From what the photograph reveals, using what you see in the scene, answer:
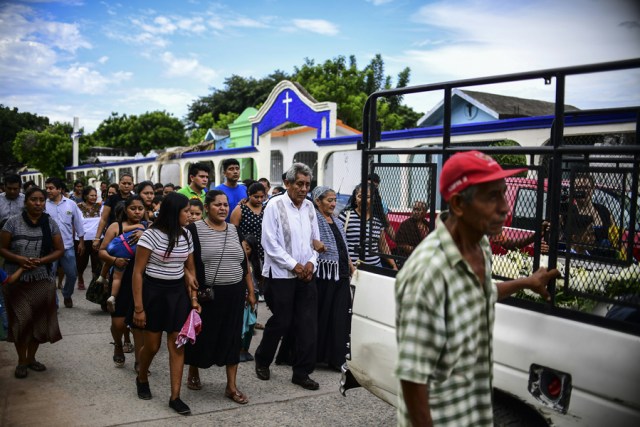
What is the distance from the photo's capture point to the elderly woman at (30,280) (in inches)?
223

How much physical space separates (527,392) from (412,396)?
104 centimetres

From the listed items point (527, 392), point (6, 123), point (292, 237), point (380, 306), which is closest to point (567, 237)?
point (527, 392)

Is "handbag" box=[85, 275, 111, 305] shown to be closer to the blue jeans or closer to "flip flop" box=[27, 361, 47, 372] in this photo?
the blue jeans

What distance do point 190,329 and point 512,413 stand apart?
2721mm

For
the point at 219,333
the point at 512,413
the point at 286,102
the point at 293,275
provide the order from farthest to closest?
the point at 286,102 < the point at 293,275 < the point at 219,333 < the point at 512,413

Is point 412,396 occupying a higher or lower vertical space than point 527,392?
higher

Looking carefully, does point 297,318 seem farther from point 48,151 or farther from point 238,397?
point 48,151

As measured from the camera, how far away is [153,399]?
5.11 m

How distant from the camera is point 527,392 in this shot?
2822mm

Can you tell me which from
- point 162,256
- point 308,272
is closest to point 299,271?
point 308,272

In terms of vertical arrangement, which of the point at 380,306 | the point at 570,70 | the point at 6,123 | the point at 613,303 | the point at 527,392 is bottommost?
the point at 527,392

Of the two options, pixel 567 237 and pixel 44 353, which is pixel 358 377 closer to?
pixel 567 237

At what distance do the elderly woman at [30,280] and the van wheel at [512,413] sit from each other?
14.7ft

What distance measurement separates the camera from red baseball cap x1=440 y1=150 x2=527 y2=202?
2.14 meters
